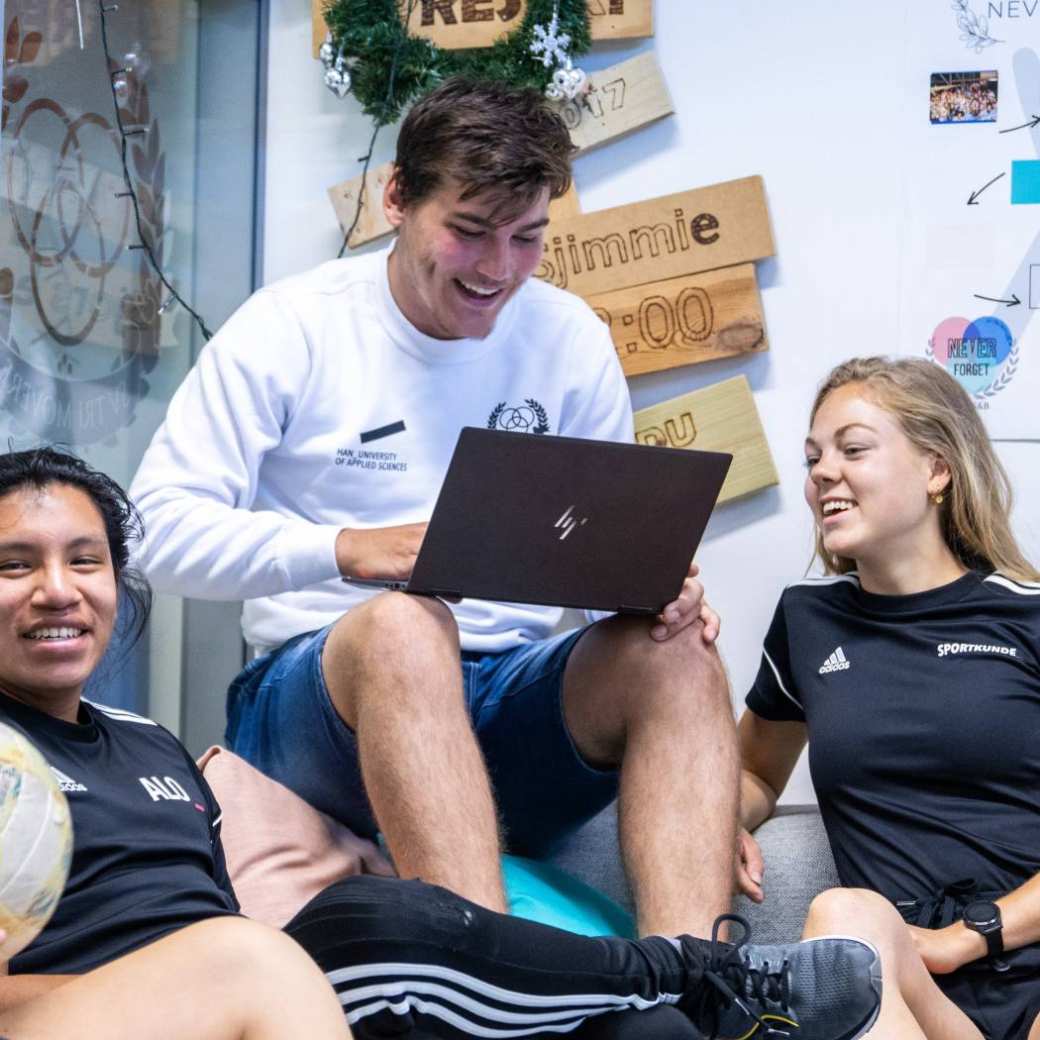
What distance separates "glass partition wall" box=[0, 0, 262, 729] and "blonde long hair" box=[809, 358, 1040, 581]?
0.80 meters

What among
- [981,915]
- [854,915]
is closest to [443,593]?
[854,915]

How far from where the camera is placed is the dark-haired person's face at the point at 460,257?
1811 millimetres

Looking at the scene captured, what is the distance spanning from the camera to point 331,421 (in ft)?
6.09

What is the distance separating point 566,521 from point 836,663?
46 centimetres

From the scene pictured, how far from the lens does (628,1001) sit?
1.25 meters

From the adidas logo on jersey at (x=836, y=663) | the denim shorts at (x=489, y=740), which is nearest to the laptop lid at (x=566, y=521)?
the denim shorts at (x=489, y=740)

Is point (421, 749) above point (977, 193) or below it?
below

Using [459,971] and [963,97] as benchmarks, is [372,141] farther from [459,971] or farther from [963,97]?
[459,971]

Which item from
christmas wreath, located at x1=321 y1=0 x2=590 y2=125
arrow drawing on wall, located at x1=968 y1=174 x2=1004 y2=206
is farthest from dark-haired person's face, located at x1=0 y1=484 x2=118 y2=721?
arrow drawing on wall, located at x1=968 y1=174 x2=1004 y2=206

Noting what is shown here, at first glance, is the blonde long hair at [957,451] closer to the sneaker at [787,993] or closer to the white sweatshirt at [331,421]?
the white sweatshirt at [331,421]

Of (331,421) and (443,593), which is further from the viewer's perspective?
(331,421)

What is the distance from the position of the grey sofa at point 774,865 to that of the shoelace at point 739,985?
1.33 ft

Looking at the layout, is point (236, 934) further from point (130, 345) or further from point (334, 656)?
point (130, 345)

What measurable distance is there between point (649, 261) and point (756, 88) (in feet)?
0.90
